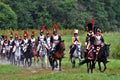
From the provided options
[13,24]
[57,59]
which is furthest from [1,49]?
[13,24]

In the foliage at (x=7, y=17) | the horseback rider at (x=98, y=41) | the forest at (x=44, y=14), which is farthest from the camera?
the forest at (x=44, y=14)

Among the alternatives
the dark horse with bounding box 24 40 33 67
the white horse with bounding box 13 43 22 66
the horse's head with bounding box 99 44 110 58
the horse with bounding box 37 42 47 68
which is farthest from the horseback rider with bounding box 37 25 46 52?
the horse's head with bounding box 99 44 110 58

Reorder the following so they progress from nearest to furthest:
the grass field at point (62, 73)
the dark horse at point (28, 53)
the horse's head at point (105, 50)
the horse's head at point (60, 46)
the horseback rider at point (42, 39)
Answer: the grass field at point (62, 73) → the horse's head at point (105, 50) → the horse's head at point (60, 46) → the horseback rider at point (42, 39) → the dark horse at point (28, 53)

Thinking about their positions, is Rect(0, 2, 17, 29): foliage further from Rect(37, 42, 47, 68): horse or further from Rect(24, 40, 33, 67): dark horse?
Rect(37, 42, 47, 68): horse

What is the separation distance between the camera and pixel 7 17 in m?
86.2

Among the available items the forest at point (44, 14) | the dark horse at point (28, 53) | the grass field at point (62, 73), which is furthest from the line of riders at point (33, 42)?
the forest at point (44, 14)

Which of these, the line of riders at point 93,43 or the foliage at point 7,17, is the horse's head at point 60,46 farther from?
the foliage at point 7,17

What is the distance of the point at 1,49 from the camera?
4406 cm

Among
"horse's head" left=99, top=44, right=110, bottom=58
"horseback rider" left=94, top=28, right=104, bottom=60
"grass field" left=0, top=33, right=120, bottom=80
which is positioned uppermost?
"horseback rider" left=94, top=28, right=104, bottom=60

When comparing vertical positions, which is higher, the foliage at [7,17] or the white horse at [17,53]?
the foliage at [7,17]

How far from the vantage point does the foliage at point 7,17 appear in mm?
84625

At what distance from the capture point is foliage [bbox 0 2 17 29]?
8462 cm

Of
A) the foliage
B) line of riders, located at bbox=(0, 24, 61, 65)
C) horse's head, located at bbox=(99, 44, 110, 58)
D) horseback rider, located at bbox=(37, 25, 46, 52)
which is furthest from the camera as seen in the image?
the foliage

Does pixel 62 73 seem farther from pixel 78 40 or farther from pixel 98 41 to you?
pixel 78 40
